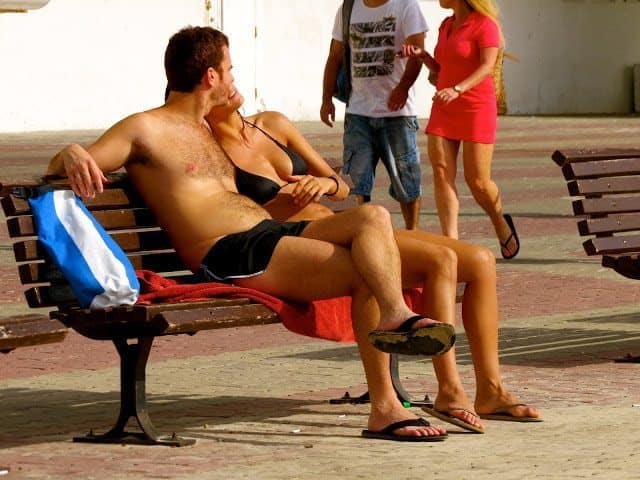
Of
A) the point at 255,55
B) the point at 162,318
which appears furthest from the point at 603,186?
the point at 255,55

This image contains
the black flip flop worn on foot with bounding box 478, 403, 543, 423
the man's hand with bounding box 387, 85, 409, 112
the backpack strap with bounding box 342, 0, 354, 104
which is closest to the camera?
the black flip flop worn on foot with bounding box 478, 403, 543, 423

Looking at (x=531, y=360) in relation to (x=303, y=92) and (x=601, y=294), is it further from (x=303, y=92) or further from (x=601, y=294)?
(x=303, y=92)

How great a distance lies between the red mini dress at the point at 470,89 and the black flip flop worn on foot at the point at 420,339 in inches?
200

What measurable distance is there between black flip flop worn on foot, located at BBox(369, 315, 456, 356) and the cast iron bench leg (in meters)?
0.76

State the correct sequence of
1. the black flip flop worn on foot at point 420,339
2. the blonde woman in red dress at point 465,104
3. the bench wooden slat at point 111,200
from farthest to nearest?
the blonde woman in red dress at point 465,104
the bench wooden slat at point 111,200
the black flip flop worn on foot at point 420,339

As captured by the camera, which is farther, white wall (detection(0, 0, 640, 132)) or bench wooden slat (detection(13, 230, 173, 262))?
white wall (detection(0, 0, 640, 132))

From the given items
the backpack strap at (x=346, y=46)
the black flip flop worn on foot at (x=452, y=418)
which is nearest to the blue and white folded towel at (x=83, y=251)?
the black flip flop worn on foot at (x=452, y=418)

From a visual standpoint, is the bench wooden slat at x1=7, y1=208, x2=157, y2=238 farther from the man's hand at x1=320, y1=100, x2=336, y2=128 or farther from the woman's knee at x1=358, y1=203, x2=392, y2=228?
the man's hand at x1=320, y1=100, x2=336, y2=128

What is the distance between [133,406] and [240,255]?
26.9 inches

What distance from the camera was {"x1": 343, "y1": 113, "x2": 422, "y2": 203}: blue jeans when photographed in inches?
453

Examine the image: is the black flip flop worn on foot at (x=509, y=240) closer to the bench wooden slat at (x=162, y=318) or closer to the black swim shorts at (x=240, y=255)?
the black swim shorts at (x=240, y=255)

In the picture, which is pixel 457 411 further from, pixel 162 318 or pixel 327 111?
pixel 327 111

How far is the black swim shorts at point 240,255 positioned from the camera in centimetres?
667

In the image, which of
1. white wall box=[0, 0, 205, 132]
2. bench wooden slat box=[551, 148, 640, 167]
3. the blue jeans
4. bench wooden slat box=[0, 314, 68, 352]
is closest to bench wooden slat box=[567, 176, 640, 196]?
bench wooden slat box=[551, 148, 640, 167]
